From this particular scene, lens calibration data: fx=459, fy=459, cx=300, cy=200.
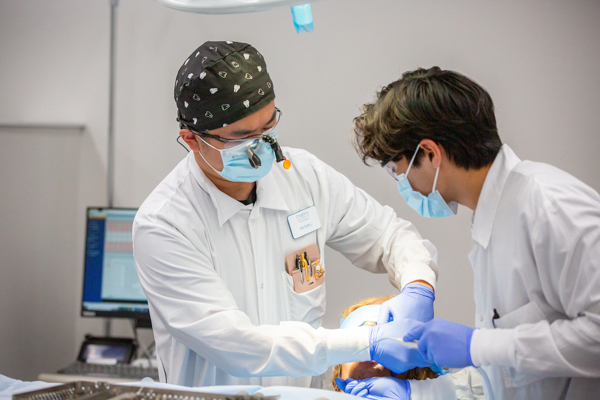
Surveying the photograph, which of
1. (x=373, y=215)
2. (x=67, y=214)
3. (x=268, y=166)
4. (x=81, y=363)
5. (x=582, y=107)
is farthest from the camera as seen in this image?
(x=67, y=214)

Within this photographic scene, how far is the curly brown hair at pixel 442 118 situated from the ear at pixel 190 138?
57 cm

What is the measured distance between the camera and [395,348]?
49.9 inches

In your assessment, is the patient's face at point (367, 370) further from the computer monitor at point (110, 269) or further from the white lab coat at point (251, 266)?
the computer monitor at point (110, 269)

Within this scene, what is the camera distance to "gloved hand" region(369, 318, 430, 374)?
1.27 meters

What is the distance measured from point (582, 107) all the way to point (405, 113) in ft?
5.38

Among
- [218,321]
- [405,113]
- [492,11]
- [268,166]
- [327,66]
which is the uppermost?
[492,11]

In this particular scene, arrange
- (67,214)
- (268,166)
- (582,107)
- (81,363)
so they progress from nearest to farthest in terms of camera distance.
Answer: (268,166)
(582,107)
(81,363)
(67,214)

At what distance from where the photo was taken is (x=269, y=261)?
1.50 m

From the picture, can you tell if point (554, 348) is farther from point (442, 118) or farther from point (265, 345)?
point (265, 345)

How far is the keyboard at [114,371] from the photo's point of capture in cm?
232

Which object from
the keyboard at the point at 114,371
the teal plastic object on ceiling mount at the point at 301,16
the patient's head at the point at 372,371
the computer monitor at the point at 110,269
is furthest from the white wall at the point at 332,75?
the teal plastic object on ceiling mount at the point at 301,16

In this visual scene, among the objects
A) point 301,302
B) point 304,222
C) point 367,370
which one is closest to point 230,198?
point 304,222

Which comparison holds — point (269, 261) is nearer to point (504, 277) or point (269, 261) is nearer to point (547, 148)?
point (504, 277)

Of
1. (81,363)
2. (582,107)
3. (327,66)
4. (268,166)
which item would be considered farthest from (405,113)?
(81,363)
